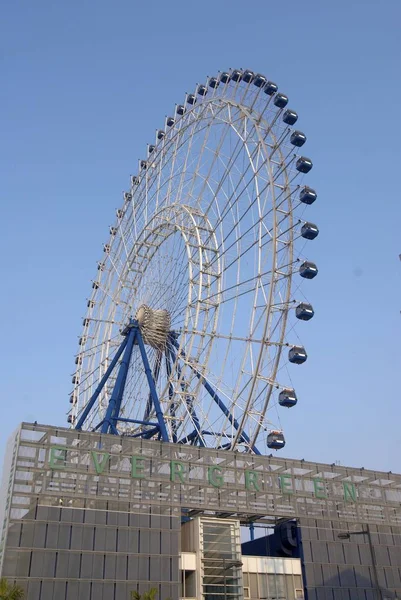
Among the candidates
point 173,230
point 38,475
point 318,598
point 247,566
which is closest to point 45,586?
point 38,475

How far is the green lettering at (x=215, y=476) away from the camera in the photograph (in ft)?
98.5

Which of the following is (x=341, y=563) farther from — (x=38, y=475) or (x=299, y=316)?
(x=38, y=475)

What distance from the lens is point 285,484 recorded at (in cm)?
3173

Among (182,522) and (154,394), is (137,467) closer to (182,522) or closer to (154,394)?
(182,522)

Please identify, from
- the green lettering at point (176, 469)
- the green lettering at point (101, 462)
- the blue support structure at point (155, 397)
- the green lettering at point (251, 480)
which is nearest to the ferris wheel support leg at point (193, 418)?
the blue support structure at point (155, 397)

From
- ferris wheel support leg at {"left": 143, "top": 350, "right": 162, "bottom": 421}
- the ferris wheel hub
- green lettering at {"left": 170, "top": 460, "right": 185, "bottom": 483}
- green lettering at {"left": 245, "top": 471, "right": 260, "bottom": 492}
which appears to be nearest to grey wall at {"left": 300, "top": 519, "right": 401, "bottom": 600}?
green lettering at {"left": 245, "top": 471, "right": 260, "bottom": 492}

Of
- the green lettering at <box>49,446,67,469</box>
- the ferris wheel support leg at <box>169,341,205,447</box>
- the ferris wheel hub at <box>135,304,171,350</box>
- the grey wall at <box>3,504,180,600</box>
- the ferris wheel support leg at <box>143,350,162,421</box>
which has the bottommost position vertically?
the grey wall at <box>3,504,180,600</box>

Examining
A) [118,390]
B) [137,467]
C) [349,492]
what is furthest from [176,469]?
[118,390]

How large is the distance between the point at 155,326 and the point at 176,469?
13.1 metres

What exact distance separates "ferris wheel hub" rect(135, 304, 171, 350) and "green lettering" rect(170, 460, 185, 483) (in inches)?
492

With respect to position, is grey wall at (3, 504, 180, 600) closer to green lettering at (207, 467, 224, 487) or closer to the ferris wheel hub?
green lettering at (207, 467, 224, 487)

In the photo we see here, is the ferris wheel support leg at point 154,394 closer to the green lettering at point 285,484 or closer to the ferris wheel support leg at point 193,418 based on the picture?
the ferris wheel support leg at point 193,418

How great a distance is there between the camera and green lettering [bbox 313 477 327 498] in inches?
1273

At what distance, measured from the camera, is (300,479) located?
3231 cm
